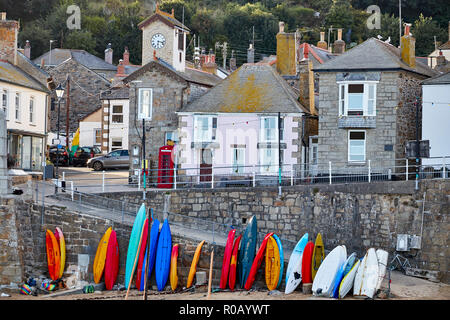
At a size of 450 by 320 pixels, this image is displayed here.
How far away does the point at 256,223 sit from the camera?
34.7 meters

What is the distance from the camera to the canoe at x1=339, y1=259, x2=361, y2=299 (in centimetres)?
3100

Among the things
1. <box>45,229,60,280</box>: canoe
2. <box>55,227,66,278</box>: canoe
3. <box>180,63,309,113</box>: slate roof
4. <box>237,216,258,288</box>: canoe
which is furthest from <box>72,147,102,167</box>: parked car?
<box>237,216,258,288</box>: canoe

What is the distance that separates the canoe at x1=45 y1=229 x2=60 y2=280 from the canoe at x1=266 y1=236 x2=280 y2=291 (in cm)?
708

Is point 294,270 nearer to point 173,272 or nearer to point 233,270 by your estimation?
point 233,270

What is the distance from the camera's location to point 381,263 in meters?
31.7

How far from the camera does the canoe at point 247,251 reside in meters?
32.8

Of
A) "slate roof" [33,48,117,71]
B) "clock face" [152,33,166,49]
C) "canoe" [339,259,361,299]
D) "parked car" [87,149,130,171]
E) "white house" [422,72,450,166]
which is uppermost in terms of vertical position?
"slate roof" [33,48,117,71]

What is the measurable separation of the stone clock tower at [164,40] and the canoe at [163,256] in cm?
1209

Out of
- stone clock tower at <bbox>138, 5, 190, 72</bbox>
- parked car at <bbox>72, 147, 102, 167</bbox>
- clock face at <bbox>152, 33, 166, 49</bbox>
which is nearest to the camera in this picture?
stone clock tower at <bbox>138, 5, 190, 72</bbox>

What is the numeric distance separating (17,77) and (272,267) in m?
17.4

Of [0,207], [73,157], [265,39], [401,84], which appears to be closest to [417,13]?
[265,39]

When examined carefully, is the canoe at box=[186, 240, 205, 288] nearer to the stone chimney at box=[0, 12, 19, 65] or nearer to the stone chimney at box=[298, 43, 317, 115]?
the stone chimney at box=[298, 43, 317, 115]

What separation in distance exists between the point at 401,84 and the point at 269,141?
578 centimetres
